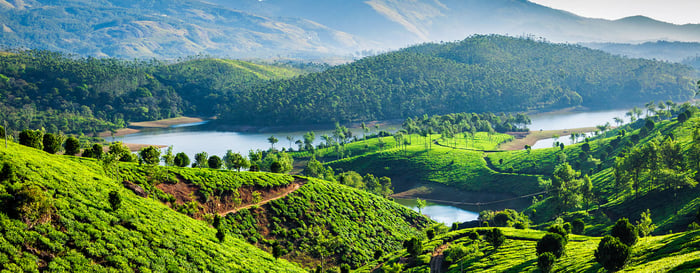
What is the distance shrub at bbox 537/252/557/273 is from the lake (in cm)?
8246

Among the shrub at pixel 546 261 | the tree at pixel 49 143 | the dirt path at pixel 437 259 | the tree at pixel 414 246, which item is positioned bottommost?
the dirt path at pixel 437 259

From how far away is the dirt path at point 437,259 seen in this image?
68.0 m

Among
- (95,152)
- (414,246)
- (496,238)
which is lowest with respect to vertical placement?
(414,246)

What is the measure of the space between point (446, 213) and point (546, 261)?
9491cm

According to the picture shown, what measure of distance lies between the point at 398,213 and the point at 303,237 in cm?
3599

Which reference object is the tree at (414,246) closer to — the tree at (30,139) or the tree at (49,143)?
the tree at (49,143)

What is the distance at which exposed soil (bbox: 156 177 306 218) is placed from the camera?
234 feet

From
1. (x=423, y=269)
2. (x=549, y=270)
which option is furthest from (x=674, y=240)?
(x=423, y=269)

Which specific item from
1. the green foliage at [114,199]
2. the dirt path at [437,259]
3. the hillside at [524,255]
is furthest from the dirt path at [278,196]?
the dirt path at [437,259]

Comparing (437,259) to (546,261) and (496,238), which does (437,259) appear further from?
(546,261)

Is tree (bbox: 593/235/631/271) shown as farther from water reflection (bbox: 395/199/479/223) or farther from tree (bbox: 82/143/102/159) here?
water reflection (bbox: 395/199/479/223)

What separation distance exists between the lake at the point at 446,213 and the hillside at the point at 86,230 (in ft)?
291

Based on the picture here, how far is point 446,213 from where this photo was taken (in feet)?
478

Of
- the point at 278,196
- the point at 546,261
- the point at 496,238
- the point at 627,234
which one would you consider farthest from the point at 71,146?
the point at 627,234
